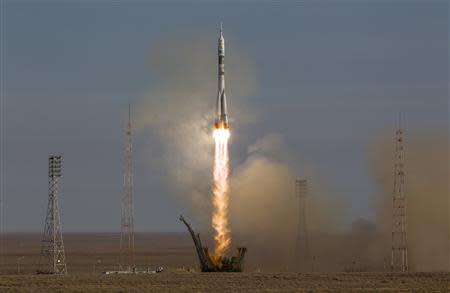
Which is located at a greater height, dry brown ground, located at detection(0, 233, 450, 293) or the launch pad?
the launch pad

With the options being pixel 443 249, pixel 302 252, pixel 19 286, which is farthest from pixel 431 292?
pixel 302 252

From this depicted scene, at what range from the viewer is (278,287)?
267 ft

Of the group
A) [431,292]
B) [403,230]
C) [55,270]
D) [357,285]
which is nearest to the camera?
[431,292]

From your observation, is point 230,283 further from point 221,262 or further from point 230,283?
point 221,262

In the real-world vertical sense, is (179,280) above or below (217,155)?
below

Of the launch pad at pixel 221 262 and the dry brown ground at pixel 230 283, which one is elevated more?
the launch pad at pixel 221 262

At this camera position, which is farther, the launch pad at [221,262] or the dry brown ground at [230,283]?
the launch pad at [221,262]

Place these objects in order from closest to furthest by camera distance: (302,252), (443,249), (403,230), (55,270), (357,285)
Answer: (357,285), (55,270), (403,230), (443,249), (302,252)

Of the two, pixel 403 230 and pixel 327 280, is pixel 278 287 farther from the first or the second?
pixel 403 230

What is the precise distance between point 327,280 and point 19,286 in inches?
881

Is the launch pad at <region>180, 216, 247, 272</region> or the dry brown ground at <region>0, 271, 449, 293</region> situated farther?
the launch pad at <region>180, 216, 247, 272</region>

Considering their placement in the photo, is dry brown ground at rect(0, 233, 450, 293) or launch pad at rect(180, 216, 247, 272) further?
launch pad at rect(180, 216, 247, 272)

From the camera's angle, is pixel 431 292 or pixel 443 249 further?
pixel 443 249

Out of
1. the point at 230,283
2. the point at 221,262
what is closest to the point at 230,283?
the point at 230,283
